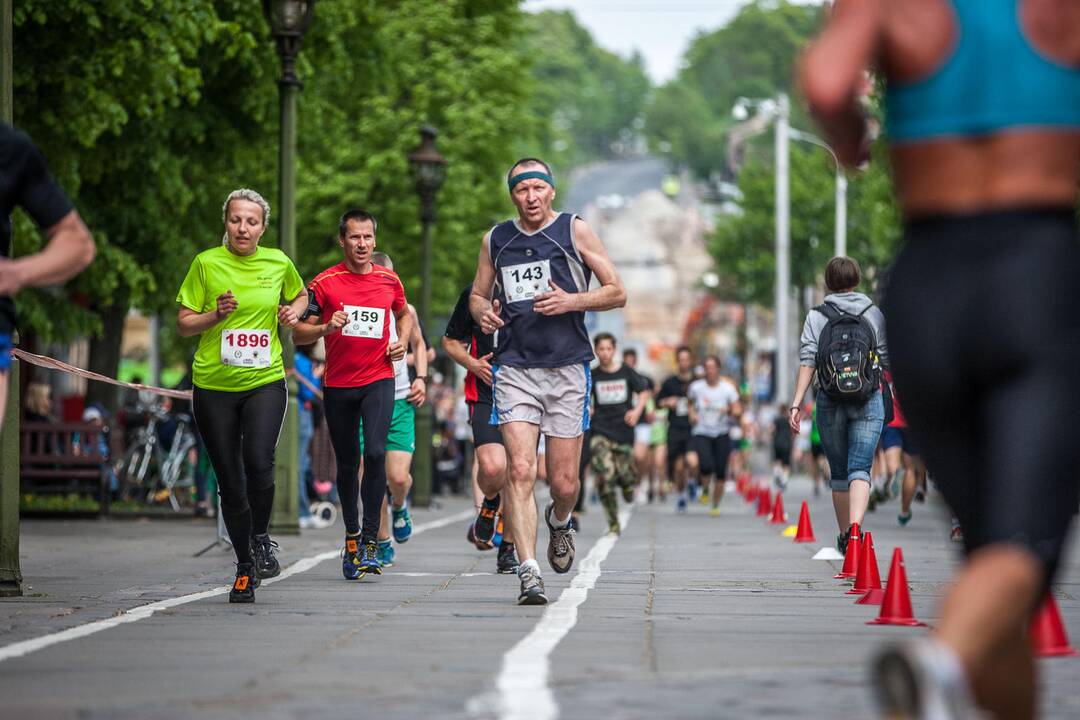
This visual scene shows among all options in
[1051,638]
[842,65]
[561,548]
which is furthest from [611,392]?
[842,65]

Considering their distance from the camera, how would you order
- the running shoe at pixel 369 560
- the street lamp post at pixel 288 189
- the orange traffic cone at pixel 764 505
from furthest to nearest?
the orange traffic cone at pixel 764 505
the street lamp post at pixel 288 189
the running shoe at pixel 369 560

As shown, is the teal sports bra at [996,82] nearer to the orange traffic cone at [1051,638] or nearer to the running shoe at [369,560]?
the orange traffic cone at [1051,638]

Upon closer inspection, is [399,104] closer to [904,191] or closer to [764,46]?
[904,191]

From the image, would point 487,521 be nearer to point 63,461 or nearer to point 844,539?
point 844,539

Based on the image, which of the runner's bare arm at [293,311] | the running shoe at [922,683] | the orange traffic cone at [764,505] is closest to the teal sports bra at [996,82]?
the running shoe at [922,683]

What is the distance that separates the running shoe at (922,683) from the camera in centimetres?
369

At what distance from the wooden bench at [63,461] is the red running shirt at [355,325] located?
9.55 meters

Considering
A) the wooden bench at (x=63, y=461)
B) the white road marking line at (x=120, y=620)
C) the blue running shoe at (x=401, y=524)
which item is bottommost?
the white road marking line at (x=120, y=620)

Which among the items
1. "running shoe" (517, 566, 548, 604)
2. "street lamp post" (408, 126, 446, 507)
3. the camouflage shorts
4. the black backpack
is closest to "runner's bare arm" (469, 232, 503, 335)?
"running shoe" (517, 566, 548, 604)

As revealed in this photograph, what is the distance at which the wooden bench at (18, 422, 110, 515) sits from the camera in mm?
21016

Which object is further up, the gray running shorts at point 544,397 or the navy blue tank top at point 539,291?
the navy blue tank top at point 539,291

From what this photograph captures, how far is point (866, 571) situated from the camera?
10.6m

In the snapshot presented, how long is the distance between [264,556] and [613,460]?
1088cm

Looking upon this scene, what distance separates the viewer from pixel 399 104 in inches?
1705
